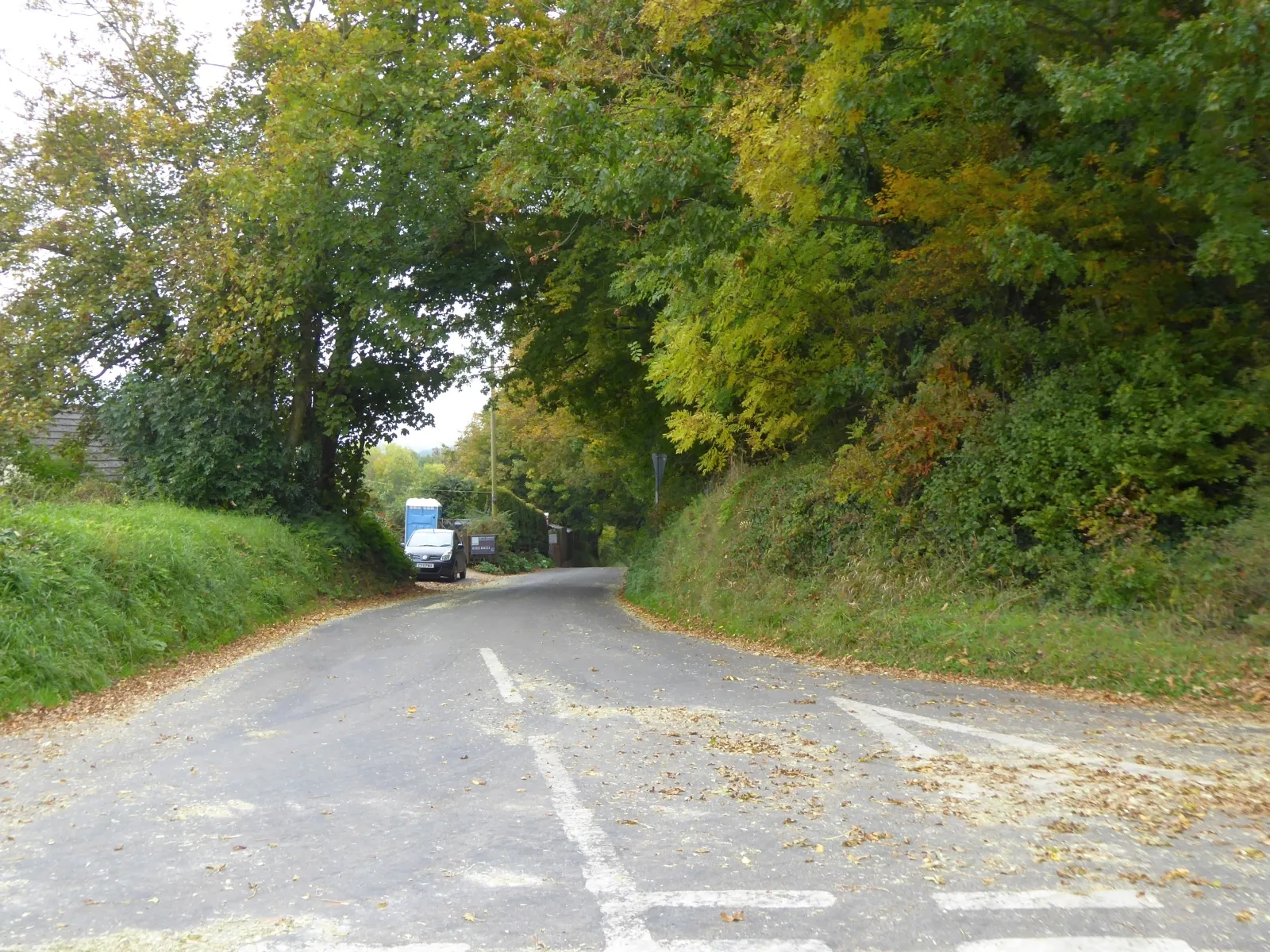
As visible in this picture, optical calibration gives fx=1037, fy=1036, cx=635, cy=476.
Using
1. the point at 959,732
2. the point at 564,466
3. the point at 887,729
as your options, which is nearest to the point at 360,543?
the point at 887,729

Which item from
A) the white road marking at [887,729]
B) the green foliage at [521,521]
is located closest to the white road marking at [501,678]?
the white road marking at [887,729]

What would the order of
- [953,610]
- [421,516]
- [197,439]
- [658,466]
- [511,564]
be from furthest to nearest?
1. [511,564]
2. [421,516]
3. [658,466]
4. [197,439]
5. [953,610]

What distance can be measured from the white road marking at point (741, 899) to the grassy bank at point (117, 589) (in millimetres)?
7194

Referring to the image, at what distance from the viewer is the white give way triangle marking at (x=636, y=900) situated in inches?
161

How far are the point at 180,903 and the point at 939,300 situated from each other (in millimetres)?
12633

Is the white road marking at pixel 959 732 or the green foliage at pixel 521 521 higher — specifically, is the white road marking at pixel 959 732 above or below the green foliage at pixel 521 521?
below

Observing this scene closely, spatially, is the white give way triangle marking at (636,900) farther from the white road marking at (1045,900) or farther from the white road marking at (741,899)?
the white road marking at (1045,900)

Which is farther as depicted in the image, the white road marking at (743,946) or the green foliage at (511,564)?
the green foliage at (511,564)

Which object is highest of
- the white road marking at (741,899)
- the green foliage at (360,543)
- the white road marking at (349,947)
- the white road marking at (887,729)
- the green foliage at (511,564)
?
the green foliage at (360,543)

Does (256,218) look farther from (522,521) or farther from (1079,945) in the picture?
(522,521)

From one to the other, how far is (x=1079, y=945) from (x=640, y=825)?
2.30 metres

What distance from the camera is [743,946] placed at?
4.11 metres

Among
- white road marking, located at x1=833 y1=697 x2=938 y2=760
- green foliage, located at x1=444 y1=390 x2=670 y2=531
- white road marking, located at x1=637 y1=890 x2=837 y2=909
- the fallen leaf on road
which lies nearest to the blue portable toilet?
green foliage, located at x1=444 y1=390 x2=670 y2=531

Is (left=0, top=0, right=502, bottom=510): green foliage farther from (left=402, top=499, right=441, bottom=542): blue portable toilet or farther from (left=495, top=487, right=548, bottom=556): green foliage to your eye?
(left=495, top=487, right=548, bottom=556): green foliage
